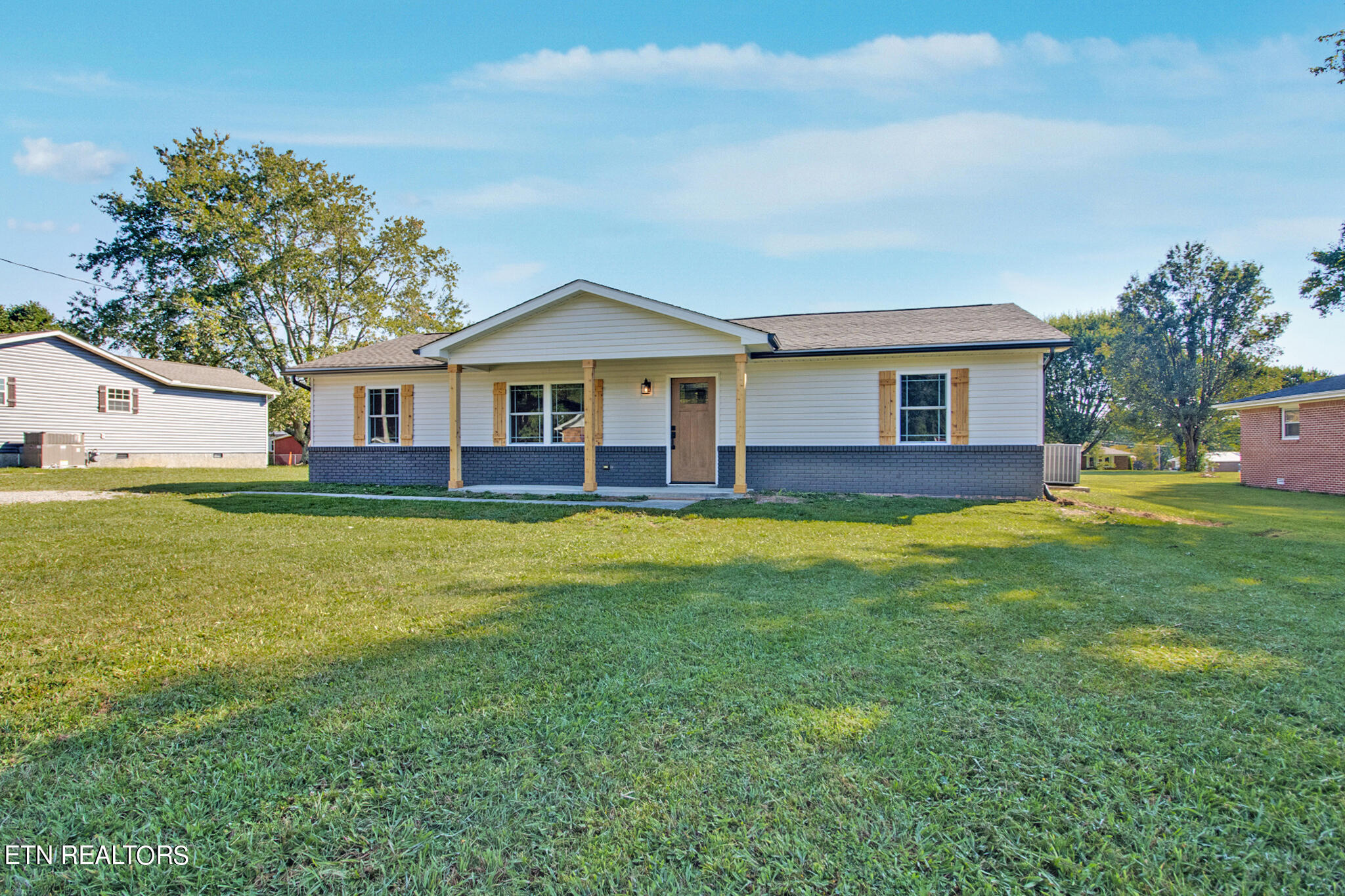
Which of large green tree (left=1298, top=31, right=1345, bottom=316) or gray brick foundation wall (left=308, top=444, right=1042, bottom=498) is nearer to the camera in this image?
gray brick foundation wall (left=308, top=444, right=1042, bottom=498)

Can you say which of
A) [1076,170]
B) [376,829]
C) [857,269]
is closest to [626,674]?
[376,829]

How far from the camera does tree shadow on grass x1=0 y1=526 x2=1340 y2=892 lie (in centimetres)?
160

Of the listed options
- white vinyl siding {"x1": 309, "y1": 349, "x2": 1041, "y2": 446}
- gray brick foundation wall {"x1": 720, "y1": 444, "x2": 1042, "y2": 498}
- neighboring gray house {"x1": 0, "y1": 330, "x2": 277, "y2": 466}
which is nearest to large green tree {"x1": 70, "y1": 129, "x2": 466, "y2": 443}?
neighboring gray house {"x1": 0, "y1": 330, "x2": 277, "y2": 466}

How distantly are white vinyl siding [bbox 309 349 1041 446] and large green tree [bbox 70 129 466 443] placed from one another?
67.6 ft

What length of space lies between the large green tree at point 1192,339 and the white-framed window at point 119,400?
150 feet

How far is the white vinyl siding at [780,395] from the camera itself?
36.6 feet

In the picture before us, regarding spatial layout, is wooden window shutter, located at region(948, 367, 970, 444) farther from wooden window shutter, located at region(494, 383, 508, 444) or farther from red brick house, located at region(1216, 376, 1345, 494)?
red brick house, located at region(1216, 376, 1345, 494)

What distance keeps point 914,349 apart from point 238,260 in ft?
103

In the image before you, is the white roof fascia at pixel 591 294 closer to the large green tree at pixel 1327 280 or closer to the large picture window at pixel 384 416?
the large picture window at pixel 384 416

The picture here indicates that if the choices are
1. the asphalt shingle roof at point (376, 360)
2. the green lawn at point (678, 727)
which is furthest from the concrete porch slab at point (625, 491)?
the green lawn at point (678, 727)

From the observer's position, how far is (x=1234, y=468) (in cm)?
3553

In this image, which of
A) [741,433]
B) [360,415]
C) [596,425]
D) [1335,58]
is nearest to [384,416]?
[360,415]

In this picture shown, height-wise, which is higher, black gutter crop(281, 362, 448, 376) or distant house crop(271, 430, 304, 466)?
black gutter crop(281, 362, 448, 376)

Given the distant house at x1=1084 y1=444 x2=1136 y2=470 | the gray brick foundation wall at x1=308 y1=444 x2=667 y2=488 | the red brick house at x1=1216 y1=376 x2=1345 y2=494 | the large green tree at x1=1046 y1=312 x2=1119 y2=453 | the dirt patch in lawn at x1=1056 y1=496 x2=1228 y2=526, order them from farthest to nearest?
the distant house at x1=1084 y1=444 x2=1136 y2=470
the large green tree at x1=1046 y1=312 x2=1119 y2=453
the red brick house at x1=1216 y1=376 x2=1345 y2=494
the gray brick foundation wall at x1=308 y1=444 x2=667 y2=488
the dirt patch in lawn at x1=1056 y1=496 x2=1228 y2=526
